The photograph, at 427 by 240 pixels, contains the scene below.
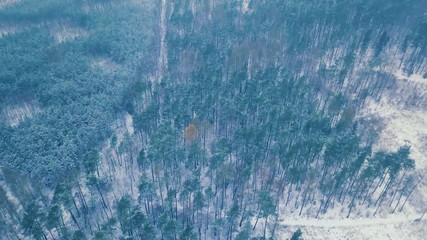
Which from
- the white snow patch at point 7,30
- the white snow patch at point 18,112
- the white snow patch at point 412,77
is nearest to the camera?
the white snow patch at point 18,112

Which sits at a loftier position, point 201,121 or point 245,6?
point 245,6

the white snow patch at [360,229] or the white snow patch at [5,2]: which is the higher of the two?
the white snow patch at [5,2]

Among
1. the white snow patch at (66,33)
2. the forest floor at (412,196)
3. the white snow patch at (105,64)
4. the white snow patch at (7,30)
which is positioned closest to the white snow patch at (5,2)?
the white snow patch at (7,30)

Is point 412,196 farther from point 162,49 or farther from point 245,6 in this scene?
point 245,6

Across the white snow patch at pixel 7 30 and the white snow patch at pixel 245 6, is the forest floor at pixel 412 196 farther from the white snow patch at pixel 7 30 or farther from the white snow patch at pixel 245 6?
the white snow patch at pixel 7 30

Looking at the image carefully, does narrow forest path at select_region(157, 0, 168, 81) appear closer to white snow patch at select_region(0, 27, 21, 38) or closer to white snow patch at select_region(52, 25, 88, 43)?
white snow patch at select_region(52, 25, 88, 43)

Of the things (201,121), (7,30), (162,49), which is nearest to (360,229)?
(201,121)

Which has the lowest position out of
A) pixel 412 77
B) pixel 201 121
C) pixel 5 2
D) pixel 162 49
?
pixel 201 121
